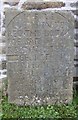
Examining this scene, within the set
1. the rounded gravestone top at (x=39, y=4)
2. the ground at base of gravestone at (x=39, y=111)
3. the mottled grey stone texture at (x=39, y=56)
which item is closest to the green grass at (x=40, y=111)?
the ground at base of gravestone at (x=39, y=111)

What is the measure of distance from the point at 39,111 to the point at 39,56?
72 centimetres

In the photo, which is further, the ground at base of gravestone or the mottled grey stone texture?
the mottled grey stone texture

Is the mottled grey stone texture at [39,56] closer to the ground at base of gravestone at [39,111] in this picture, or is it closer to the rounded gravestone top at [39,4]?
the ground at base of gravestone at [39,111]

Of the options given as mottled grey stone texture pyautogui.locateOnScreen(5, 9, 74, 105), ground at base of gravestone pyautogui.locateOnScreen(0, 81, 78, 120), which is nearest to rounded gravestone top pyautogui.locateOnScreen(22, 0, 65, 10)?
mottled grey stone texture pyautogui.locateOnScreen(5, 9, 74, 105)

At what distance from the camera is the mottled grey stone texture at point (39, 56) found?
4824 millimetres

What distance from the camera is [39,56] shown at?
490 centimetres

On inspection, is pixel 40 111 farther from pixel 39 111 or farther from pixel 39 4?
pixel 39 4

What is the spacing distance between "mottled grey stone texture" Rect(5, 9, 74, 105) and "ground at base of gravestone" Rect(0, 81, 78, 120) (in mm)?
103

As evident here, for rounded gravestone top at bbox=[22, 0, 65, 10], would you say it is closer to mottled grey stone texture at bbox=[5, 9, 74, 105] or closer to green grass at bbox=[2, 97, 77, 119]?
mottled grey stone texture at bbox=[5, 9, 74, 105]

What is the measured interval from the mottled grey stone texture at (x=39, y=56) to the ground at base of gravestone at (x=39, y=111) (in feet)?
0.34

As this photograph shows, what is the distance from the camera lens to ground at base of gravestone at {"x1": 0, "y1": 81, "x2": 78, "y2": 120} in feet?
15.2

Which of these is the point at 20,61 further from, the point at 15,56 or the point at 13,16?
the point at 13,16

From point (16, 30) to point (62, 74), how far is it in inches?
33.3

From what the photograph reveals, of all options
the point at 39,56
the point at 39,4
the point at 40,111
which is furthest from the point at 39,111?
the point at 39,4
